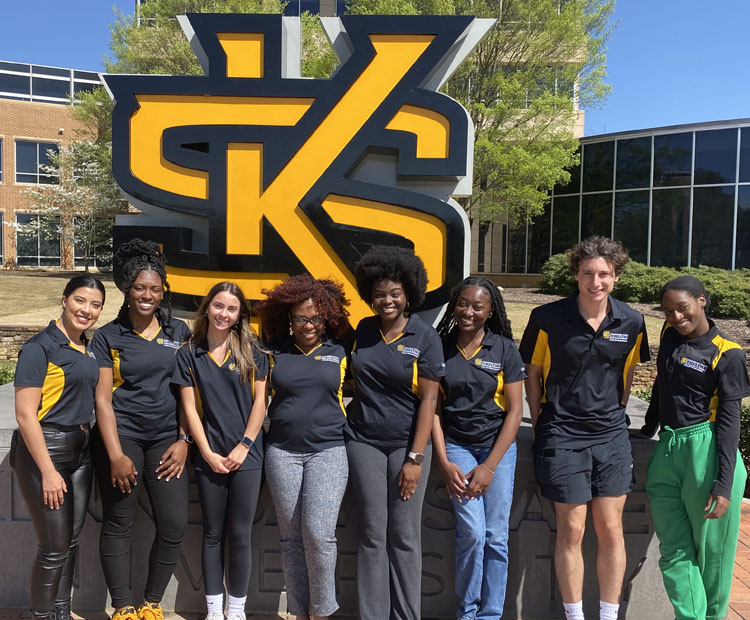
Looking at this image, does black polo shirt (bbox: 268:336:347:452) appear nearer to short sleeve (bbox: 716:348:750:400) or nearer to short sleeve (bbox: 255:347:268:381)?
short sleeve (bbox: 255:347:268:381)

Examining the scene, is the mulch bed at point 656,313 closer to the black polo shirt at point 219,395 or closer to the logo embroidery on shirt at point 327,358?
the logo embroidery on shirt at point 327,358

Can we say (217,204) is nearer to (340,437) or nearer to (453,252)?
(453,252)

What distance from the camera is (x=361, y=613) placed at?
9.82 feet

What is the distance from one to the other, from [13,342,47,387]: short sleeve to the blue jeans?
6.54 feet

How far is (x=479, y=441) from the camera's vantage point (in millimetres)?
3066

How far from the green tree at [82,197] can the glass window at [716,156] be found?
1951 centimetres

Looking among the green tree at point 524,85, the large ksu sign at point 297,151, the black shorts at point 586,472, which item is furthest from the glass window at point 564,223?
the black shorts at point 586,472

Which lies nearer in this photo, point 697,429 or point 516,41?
point 697,429

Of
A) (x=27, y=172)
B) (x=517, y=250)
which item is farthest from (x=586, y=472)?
(x=27, y=172)

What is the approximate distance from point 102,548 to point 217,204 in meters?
2.71

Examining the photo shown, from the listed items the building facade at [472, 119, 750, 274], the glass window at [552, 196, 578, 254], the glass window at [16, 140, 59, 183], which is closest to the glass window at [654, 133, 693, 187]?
the building facade at [472, 119, 750, 274]

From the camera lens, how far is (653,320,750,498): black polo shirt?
9.67ft

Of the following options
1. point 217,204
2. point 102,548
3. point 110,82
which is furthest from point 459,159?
point 102,548

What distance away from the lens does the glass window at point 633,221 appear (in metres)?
19.8
